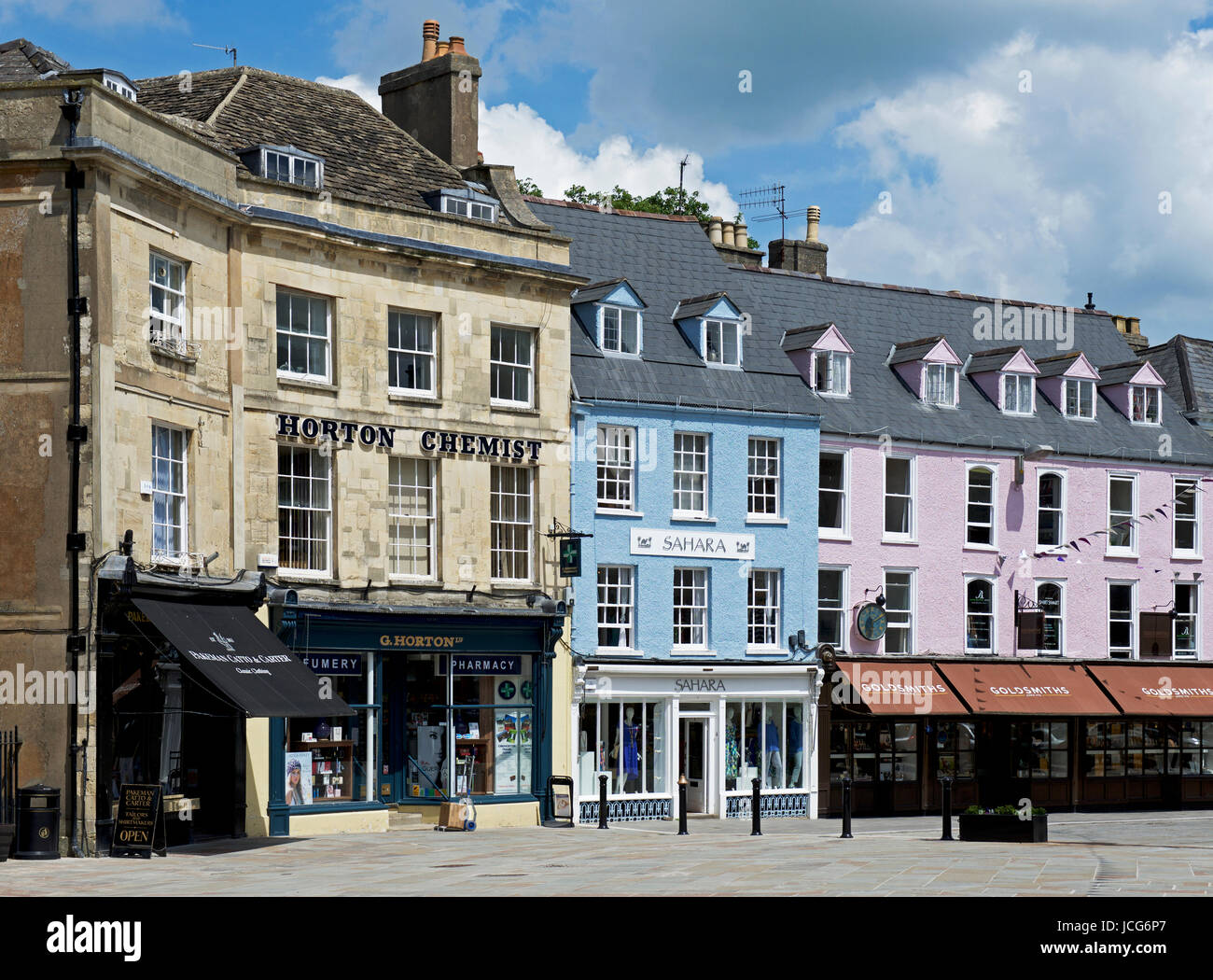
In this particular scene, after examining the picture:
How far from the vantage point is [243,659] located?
26109 millimetres

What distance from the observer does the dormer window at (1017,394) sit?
43281 millimetres

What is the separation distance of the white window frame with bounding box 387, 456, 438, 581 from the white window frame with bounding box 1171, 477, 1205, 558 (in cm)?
2163

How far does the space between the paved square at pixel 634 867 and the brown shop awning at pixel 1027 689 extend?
30.5 ft

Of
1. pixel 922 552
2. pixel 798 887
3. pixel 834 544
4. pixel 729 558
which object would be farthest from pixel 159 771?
pixel 922 552

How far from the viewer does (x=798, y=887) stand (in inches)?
755

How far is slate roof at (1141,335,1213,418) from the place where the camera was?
48062 millimetres

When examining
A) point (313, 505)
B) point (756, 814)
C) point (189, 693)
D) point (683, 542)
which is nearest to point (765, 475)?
point (683, 542)

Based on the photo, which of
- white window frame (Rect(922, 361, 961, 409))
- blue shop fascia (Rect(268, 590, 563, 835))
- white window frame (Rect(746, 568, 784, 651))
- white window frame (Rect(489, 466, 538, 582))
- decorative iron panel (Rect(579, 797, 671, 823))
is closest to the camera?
blue shop fascia (Rect(268, 590, 563, 835))

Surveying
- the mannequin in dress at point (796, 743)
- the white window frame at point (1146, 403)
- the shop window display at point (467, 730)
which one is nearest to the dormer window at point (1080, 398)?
the white window frame at point (1146, 403)

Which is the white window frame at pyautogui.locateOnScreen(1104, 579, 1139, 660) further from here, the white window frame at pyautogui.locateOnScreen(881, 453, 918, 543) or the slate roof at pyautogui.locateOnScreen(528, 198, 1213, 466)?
the white window frame at pyautogui.locateOnScreen(881, 453, 918, 543)

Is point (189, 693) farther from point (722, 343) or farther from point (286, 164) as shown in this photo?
point (722, 343)

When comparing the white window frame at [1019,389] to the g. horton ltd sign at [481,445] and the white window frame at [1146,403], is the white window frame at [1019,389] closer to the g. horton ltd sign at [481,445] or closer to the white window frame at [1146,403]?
the white window frame at [1146,403]

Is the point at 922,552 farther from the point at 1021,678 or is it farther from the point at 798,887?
the point at 798,887

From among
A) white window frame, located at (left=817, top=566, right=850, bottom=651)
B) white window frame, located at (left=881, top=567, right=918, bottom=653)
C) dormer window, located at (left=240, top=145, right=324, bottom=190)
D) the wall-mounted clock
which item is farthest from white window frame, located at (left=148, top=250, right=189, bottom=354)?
white window frame, located at (left=881, top=567, right=918, bottom=653)
